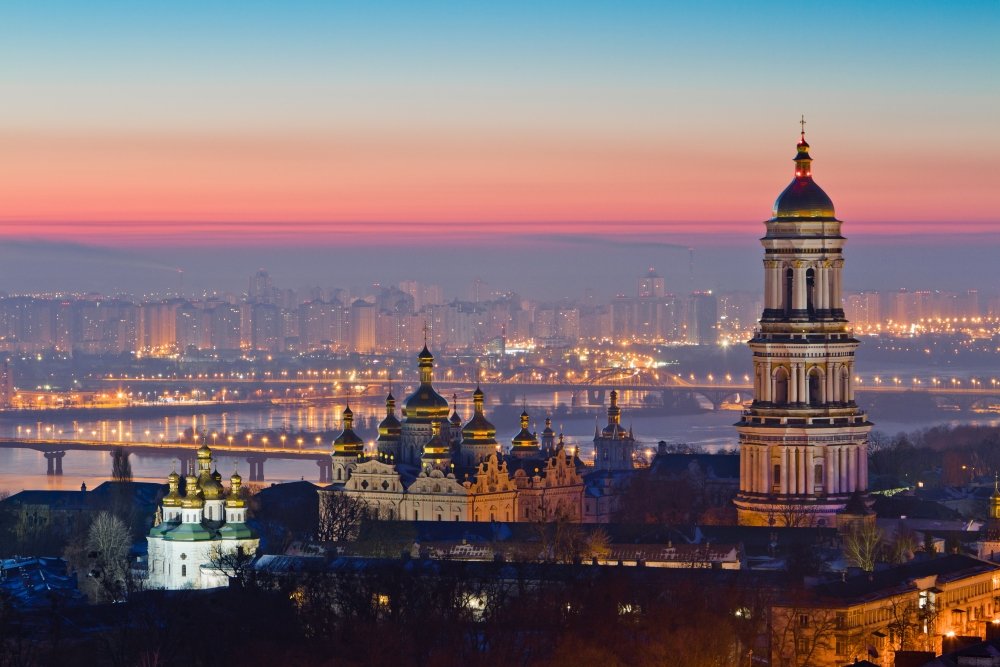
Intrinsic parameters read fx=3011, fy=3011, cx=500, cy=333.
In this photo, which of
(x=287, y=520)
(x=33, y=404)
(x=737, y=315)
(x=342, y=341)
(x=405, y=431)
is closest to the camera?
(x=287, y=520)

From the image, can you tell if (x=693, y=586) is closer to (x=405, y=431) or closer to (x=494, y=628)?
(x=494, y=628)

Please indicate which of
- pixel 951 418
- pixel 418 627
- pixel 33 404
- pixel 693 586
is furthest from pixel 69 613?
pixel 33 404

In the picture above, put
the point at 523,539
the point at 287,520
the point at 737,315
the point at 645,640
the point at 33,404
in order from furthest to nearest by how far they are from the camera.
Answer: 1. the point at 737,315
2. the point at 33,404
3. the point at 287,520
4. the point at 523,539
5. the point at 645,640

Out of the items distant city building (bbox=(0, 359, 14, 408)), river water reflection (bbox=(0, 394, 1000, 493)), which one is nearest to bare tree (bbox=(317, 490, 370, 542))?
river water reflection (bbox=(0, 394, 1000, 493))

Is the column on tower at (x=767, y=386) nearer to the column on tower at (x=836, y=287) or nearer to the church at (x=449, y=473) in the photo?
the column on tower at (x=836, y=287)

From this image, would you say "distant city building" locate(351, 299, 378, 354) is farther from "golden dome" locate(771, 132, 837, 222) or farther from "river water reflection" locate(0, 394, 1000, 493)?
"golden dome" locate(771, 132, 837, 222)

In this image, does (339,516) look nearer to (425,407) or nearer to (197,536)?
(425,407)

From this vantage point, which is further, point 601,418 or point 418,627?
point 601,418
